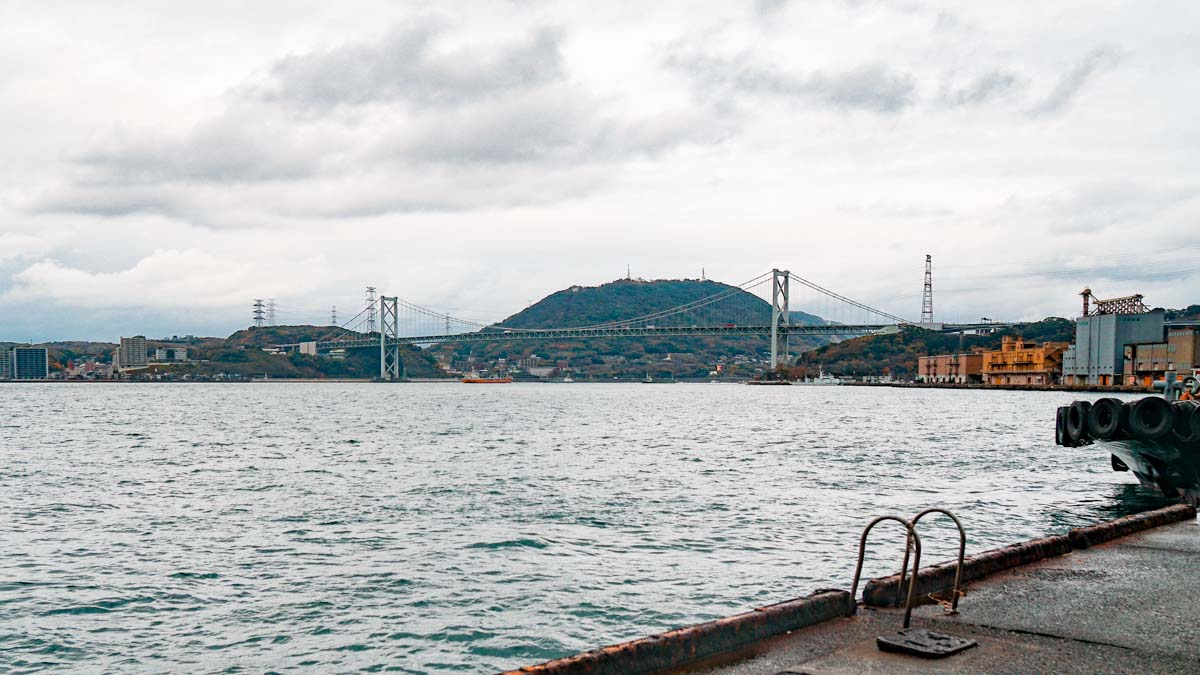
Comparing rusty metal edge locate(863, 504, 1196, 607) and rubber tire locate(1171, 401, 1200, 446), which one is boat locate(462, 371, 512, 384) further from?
rusty metal edge locate(863, 504, 1196, 607)

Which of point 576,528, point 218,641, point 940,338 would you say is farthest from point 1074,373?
point 218,641

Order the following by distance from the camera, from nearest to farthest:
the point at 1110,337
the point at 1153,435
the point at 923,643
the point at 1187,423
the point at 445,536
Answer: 1. the point at 923,643
2. the point at 445,536
3. the point at 1187,423
4. the point at 1153,435
5. the point at 1110,337

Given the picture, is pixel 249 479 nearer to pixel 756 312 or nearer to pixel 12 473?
pixel 12 473

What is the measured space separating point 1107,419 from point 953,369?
5576 inches

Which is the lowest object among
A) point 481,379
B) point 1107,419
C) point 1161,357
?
point 481,379

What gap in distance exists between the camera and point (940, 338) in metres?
187

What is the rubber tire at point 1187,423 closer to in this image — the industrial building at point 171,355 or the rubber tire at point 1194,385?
the rubber tire at point 1194,385

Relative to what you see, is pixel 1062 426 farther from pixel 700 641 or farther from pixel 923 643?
pixel 700 641

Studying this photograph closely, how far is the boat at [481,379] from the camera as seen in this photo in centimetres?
18488

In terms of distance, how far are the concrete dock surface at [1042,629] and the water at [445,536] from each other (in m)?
3.65

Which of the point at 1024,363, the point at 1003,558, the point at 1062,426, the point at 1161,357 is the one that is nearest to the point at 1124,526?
the point at 1003,558

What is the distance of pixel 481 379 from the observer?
186 metres

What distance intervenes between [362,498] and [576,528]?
669 cm

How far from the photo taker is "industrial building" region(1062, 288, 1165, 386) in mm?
108188
